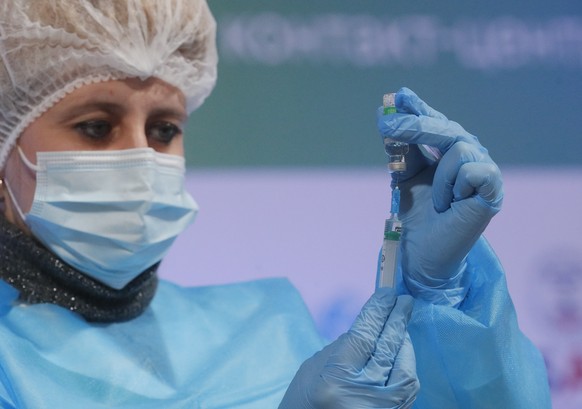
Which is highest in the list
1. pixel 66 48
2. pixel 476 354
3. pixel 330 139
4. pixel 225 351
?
pixel 66 48

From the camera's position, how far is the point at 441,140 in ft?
3.30

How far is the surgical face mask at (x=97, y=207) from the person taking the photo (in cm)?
124

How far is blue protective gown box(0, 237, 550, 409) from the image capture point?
103 cm

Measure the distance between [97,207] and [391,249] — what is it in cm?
49

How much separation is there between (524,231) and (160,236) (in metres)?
0.95

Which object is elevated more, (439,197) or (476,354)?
(439,197)

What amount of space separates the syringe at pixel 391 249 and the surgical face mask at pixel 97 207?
0.41 meters

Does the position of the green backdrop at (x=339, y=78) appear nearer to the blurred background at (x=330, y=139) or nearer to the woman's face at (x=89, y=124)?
the blurred background at (x=330, y=139)

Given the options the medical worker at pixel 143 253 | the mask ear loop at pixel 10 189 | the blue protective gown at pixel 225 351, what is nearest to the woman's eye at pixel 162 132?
the medical worker at pixel 143 253

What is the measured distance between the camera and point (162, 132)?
133cm

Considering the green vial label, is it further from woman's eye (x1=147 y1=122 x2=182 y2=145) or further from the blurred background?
the blurred background

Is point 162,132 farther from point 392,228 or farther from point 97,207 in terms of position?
point 392,228

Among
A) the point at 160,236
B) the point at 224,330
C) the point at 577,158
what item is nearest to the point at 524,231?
the point at 577,158

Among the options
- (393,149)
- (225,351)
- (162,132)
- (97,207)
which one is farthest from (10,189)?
(393,149)
